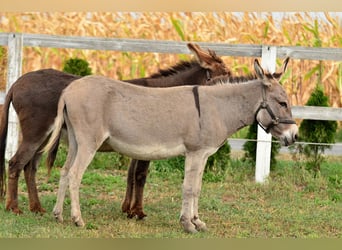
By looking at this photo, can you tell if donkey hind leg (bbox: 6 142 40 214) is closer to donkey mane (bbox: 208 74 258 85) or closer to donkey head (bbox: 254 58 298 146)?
donkey mane (bbox: 208 74 258 85)

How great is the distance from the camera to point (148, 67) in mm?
15961

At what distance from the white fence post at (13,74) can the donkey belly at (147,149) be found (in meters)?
3.83

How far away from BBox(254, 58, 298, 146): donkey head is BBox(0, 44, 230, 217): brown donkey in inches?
45.2

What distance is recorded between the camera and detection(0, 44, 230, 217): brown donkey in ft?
26.6

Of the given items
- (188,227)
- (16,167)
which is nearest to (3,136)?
(16,167)

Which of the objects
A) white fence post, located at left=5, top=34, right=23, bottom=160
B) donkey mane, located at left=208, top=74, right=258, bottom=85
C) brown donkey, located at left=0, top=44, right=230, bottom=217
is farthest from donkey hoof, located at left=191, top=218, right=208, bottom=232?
white fence post, located at left=5, top=34, right=23, bottom=160

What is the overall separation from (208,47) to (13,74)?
3042 mm

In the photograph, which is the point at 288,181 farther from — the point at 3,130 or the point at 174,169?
the point at 3,130

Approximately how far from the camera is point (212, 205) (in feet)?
30.6

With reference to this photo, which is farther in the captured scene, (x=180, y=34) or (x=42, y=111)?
(x=180, y=34)

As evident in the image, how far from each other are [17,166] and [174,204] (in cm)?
227

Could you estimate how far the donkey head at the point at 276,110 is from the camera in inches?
305

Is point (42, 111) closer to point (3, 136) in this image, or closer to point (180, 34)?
point (3, 136)

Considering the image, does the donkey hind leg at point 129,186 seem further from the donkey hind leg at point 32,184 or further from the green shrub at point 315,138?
the green shrub at point 315,138
